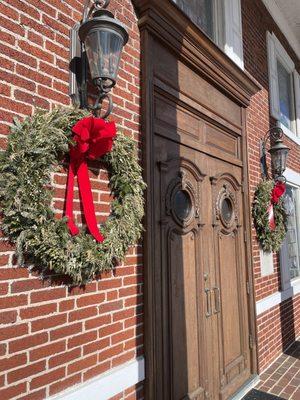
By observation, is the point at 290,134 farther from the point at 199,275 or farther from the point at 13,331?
the point at 13,331

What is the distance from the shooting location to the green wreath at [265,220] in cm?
517

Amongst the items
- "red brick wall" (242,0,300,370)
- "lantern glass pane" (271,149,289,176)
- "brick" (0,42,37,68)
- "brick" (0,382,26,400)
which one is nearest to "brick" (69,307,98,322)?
"brick" (0,382,26,400)

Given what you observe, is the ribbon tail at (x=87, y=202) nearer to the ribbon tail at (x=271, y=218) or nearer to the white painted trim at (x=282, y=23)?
the ribbon tail at (x=271, y=218)

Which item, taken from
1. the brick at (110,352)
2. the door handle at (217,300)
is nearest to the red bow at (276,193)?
the door handle at (217,300)

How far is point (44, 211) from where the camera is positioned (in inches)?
84.4

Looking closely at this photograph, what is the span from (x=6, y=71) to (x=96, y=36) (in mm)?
628

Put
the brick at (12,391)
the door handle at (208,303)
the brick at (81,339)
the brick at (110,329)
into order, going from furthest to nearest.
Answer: the door handle at (208,303)
the brick at (110,329)
the brick at (81,339)
the brick at (12,391)

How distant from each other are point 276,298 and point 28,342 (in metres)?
4.49

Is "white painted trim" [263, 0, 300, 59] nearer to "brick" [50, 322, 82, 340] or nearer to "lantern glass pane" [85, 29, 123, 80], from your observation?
"lantern glass pane" [85, 29, 123, 80]

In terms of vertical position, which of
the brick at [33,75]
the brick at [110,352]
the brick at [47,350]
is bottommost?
the brick at [110,352]

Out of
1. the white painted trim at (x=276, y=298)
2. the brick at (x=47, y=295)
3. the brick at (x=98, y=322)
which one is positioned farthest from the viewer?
the white painted trim at (x=276, y=298)

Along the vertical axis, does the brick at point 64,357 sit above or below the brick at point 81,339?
below

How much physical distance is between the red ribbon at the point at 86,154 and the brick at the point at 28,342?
0.65 m

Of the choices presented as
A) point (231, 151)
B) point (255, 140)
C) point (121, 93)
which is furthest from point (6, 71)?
point (255, 140)
